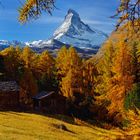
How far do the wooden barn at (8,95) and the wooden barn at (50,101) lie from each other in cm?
1031

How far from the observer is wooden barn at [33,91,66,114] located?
251 feet

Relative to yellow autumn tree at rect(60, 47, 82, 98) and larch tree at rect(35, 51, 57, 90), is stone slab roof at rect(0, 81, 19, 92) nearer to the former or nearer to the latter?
yellow autumn tree at rect(60, 47, 82, 98)

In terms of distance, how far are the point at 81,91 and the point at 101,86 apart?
8537 mm

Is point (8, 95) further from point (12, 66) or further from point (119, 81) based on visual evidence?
point (12, 66)

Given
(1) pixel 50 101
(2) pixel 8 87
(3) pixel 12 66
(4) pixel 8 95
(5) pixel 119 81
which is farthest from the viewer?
(3) pixel 12 66

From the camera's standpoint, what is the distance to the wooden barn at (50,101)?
3006 inches

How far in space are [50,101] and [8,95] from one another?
15.7 meters

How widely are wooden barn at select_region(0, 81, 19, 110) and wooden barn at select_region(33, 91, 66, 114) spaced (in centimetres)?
1031

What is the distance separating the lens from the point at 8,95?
6475cm

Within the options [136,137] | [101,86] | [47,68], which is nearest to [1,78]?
[47,68]

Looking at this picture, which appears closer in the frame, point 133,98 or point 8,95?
point 133,98

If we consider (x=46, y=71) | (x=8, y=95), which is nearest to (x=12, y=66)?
(x=46, y=71)

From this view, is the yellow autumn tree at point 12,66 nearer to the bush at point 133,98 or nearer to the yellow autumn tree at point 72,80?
the yellow autumn tree at point 72,80

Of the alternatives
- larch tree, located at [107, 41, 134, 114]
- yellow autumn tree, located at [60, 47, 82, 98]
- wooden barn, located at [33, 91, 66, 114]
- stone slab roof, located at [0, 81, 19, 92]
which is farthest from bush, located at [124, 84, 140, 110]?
wooden barn, located at [33, 91, 66, 114]
